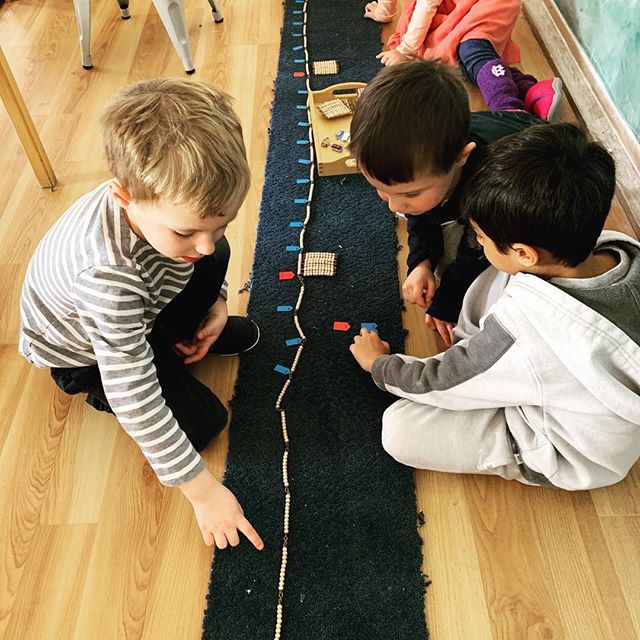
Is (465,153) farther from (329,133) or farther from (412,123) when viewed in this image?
(329,133)

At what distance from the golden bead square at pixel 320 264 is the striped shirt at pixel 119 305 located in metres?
0.46

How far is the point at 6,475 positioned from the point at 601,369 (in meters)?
0.98

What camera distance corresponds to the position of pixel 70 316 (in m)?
0.92

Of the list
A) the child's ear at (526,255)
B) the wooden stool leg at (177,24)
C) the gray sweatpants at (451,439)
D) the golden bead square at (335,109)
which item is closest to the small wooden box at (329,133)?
the golden bead square at (335,109)

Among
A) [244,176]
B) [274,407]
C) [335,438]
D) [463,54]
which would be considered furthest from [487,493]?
[463,54]

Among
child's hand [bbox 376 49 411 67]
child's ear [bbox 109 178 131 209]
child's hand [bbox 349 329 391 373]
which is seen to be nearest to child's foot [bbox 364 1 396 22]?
child's hand [bbox 376 49 411 67]

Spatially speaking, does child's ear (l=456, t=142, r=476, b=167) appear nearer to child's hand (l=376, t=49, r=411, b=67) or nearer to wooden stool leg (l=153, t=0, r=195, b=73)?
child's hand (l=376, t=49, r=411, b=67)

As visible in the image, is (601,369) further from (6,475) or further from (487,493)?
(6,475)

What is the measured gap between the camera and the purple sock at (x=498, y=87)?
62.2 inches

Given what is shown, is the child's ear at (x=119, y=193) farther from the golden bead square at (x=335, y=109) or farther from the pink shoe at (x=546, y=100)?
the pink shoe at (x=546, y=100)

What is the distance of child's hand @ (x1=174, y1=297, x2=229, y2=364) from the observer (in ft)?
3.72

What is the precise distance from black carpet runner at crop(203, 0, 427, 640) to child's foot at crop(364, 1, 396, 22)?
28.6 inches

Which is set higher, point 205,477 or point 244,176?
point 244,176

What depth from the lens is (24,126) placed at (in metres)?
1.44
